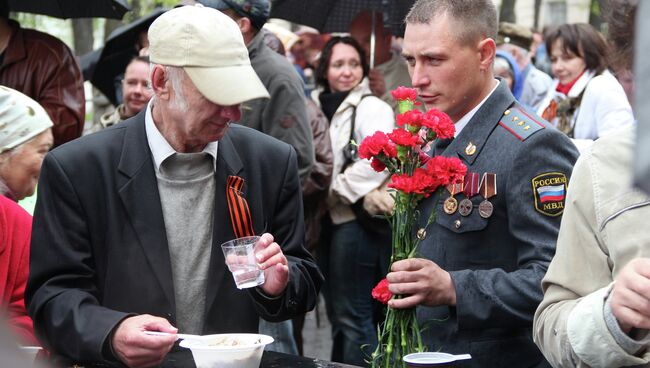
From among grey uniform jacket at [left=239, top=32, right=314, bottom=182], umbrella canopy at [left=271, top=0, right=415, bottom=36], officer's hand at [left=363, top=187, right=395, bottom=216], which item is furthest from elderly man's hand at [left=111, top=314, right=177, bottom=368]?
umbrella canopy at [left=271, top=0, right=415, bottom=36]

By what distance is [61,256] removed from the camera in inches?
127

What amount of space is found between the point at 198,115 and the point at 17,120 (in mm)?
1937

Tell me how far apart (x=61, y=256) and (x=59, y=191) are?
0.21 metres

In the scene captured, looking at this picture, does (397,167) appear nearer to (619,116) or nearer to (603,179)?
(603,179)

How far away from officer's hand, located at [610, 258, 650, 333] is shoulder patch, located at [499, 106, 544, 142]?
4.36 feet

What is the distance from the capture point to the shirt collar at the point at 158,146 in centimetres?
337

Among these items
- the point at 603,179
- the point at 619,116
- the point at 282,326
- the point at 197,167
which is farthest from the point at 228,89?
the point at 619,116

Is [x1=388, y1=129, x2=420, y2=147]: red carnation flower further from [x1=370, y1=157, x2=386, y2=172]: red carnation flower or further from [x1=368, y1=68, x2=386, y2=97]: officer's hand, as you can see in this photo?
[x1=368, y1=68, x2=386, y2=97]: officer's hand

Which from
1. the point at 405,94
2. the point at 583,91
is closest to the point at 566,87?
the point at 583,91

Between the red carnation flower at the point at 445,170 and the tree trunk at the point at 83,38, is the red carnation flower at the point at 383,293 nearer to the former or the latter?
the red carnation flower at the point at 445,170

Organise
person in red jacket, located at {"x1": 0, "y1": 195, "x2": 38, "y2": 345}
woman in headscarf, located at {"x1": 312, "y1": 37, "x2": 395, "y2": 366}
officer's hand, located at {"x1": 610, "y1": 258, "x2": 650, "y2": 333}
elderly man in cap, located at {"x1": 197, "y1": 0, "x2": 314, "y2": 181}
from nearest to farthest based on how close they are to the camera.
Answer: officer's hand, located at {"x1": 610, "y1": 258, "x2": 650, "y2": 333} → person in red jacket, located at {"x1": 0, "y1": 195, "x2": 38, "y2": 345} → elderly man in cap, located at {"x1": 197, "y1": 0, "x2": 314, "y2": 181} → woman in headscarf, located at {"x1": 312, "y1": 37, "x2": 395, "y2": 366}

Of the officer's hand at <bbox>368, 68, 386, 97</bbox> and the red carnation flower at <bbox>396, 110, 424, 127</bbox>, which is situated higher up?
the red carnation flower at <bbox>396, 110, 424, 127</bbox>

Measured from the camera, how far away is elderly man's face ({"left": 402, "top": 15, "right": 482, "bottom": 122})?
370 centimetres

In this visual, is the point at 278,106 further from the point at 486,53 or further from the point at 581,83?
the point at 581,83
